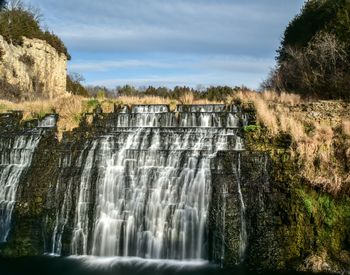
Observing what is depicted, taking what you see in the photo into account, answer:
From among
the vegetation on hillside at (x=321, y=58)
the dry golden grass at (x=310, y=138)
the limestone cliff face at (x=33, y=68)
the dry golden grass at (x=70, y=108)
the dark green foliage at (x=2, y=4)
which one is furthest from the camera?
the dark green foliage at (x=2, y=4)

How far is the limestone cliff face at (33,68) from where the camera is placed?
117ft

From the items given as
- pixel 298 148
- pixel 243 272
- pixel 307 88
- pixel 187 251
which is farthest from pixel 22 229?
pixel 307 88

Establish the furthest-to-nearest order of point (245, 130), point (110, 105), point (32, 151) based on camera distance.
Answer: point (110, 105) → point (32, 151) → point (245, 130)

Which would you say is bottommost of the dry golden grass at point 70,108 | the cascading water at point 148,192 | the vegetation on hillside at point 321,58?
the cascading water at point 148,192

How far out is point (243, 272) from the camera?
13812 millimetres

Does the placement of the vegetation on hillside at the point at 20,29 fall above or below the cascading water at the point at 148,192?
above

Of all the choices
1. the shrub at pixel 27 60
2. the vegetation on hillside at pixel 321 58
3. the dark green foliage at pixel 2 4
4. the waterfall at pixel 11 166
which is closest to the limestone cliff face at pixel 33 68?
the shrub at pixel 27 60

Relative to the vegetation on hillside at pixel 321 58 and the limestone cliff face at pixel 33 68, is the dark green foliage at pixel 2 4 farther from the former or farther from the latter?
the vegetation on hillside at pixel 321 58

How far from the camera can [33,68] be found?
128 feet

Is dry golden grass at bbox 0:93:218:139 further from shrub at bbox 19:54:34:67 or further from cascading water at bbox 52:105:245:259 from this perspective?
shrub at bbox 19:54:34:67

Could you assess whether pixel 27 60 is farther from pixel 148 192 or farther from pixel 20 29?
pixel 148 192

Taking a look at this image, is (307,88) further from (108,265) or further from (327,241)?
(108,265)

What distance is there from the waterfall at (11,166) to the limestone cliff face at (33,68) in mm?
15556

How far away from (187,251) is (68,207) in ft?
15.0
